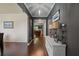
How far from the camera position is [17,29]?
8828 millimetres

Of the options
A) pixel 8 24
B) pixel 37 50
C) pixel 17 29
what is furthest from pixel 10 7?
pixel 8 24

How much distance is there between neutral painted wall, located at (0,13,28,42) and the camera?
344 inches

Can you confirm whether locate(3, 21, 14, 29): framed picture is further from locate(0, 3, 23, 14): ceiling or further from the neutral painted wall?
locate(0, 3, 23, 14): ceiling

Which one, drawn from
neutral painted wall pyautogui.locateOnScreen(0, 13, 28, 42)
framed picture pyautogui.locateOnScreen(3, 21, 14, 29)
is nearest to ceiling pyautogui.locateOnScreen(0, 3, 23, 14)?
neutral painted wall pyautogui.locateOnScreen(0, 13, 28, 42)

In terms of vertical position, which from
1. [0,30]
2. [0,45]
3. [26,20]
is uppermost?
[26,20]

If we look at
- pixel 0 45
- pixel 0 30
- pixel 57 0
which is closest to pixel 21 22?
pixel 0 30

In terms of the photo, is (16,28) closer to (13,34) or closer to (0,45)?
(13,34)

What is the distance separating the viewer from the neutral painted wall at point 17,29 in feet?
28.7

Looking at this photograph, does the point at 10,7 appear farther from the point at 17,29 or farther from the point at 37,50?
the point at 17,29

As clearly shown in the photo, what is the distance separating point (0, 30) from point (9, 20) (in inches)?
36.7

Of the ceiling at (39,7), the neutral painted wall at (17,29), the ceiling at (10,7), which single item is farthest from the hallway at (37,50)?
the ceiling at (39,7)

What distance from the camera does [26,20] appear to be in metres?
8.73

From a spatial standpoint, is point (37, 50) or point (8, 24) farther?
point (8, 24)

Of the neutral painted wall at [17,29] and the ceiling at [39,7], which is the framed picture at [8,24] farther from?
the ceiling at [39,7]
